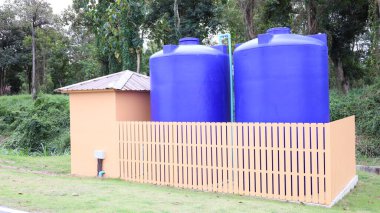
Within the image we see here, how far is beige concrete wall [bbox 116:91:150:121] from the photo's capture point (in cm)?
A: 1056

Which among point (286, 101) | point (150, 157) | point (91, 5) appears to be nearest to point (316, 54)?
point (286, 101)

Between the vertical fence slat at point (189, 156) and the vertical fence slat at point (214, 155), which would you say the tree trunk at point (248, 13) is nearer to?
the vertical fence slat at point (189, 156)

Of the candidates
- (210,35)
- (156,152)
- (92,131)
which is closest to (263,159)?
(156,152)

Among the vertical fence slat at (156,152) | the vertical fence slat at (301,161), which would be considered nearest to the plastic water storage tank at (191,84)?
the vertical fence slat at (156,152)

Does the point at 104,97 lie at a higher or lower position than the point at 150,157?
higher

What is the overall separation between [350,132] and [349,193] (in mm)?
1594

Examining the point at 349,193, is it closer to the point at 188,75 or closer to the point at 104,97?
the point at 188,75

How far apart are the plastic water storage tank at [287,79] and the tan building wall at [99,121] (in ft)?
11.6

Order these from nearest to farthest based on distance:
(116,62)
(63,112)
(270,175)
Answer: (270,175) < (63,112) < (116,62)

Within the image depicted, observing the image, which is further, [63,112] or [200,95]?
[63,112]

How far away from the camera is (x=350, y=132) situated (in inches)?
388

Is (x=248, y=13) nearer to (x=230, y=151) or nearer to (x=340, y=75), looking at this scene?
(x=340, y=75)

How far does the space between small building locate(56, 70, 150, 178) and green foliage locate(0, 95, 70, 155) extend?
9738mm

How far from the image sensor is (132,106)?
1089 cm
